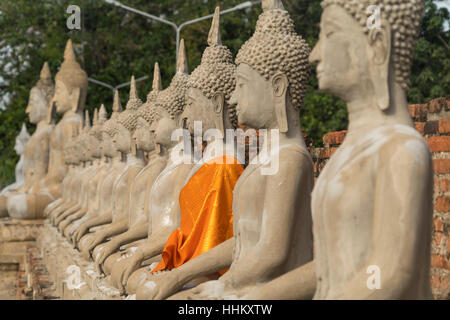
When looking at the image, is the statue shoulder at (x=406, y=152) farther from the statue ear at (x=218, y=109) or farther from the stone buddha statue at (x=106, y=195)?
the stone buddha statue at (x=106, y=195)

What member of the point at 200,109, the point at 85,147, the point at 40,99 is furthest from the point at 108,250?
the point at 40,99

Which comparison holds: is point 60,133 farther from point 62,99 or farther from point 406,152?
point 406,152

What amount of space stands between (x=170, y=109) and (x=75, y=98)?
9448 millimetres

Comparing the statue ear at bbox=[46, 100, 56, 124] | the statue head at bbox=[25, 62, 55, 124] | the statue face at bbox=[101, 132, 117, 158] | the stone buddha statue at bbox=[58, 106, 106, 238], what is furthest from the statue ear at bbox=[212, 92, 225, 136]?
the statue head at bbox=[25, 62, 55, 124]

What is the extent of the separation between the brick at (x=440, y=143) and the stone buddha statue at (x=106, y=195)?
3.97m

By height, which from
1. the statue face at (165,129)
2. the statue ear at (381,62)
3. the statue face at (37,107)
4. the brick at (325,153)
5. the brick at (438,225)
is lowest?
the brick at (438,225)

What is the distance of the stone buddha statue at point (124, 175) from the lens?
679 cm

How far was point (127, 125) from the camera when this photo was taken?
777 cm

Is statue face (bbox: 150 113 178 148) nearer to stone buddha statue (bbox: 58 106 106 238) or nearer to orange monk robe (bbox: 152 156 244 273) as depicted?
orange monk robe (bbox: 152 156 244 273)

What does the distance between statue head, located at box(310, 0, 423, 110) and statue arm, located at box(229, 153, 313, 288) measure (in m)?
0.66

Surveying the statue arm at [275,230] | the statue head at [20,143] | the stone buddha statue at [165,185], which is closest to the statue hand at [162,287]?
the statue arm at [275,230]

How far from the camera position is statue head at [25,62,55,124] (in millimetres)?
16703
